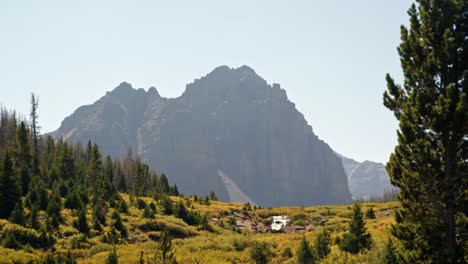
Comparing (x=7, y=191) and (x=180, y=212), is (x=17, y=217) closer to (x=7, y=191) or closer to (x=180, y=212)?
(x=7, y=191)

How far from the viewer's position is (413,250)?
1884 centimetres

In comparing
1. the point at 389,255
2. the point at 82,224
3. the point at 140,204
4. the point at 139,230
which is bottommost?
the point at 389,255

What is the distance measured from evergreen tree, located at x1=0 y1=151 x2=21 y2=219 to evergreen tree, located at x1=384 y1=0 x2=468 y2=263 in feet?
115

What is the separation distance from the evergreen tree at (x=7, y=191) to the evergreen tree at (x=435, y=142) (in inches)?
1377

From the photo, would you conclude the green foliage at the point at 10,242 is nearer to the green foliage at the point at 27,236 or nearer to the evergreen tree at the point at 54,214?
the green foliage at the point at 27,236

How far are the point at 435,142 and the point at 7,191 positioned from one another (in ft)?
123

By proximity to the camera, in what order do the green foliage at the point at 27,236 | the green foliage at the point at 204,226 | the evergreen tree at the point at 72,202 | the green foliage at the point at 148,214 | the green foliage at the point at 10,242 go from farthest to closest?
the green foliage at the point at 204,226 < the green foliage at the point at 148,214 < the evergreen tree at the point at 72,202 < the green foliage at the point at 27,236 < the green foliage at the point at 10,242

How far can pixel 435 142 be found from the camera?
1888 centimetres

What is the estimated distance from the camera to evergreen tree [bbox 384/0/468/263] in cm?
1814

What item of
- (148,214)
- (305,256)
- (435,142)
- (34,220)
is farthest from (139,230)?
(435,142)

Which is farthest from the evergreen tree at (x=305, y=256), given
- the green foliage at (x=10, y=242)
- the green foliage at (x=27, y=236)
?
the green foliage at (x=10, y=242)

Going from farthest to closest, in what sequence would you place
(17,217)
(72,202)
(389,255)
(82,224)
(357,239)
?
(72,202), (82,224), (17,217), (357,239), (389,255)

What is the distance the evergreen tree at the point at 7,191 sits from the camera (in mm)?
40781

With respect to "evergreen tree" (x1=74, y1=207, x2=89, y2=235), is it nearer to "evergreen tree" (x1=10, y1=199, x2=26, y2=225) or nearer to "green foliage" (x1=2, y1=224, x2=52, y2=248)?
"evergreen tree" (x1=10, y1=199, x2=26, y2=225)
